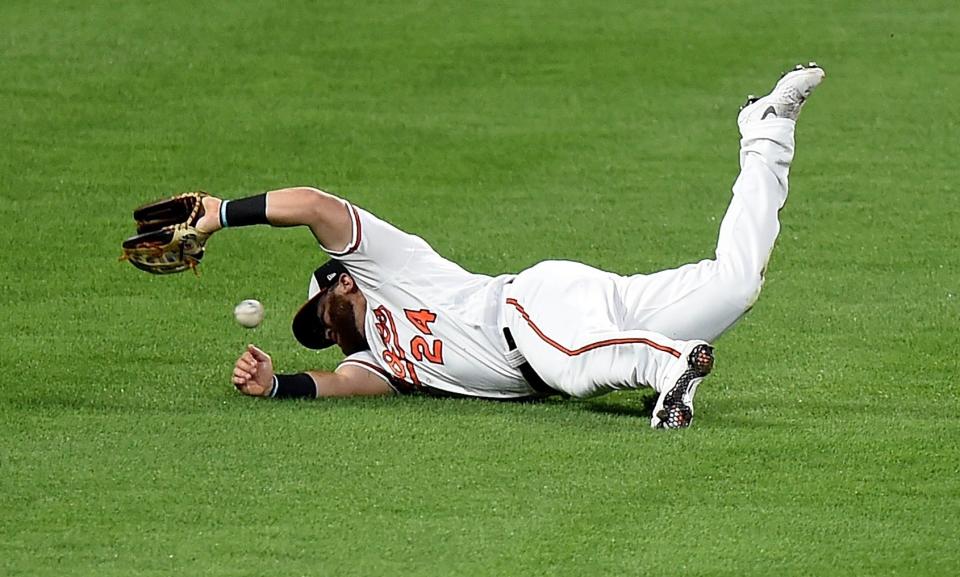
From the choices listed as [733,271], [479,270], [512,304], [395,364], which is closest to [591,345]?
[512,304]

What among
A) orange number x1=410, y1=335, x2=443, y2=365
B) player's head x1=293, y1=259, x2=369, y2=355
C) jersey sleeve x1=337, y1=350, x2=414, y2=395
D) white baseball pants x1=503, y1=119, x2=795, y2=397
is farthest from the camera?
player's head x1=293, y1=259, x2=369, y2=355

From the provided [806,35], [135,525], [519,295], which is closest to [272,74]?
[806,35]

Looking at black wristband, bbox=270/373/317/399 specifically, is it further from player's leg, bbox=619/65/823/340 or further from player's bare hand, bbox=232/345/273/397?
player's leg, bbox=619/65/823/340

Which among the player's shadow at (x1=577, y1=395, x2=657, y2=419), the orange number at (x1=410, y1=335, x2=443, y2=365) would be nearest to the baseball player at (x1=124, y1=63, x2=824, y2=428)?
the orange number at (x1=410, y1=335, x2=443, y2=365)

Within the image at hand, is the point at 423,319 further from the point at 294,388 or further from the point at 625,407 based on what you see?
the point at 625,407

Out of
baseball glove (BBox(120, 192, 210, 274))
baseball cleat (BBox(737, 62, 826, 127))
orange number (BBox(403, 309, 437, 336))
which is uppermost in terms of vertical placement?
baseball cleat (BBox(737, 62, 826, 127))

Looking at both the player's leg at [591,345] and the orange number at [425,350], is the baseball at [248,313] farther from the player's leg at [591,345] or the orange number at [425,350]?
the player's leg at [591,345]

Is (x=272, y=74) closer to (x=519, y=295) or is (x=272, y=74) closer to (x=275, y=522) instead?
(x=519, y=295)
